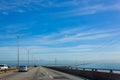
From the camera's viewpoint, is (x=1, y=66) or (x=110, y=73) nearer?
(x=110, y=73)

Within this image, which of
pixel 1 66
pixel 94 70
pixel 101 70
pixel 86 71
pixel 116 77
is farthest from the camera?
pixel 1 66

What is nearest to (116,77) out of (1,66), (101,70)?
(101,70)

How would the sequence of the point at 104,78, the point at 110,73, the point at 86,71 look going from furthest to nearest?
the point at 86,71 < the point at 104,78 < the point at 110,73

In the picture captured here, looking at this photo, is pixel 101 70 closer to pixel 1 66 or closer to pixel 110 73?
pixel 110 73

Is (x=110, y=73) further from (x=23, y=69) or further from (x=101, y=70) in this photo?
(x=23, y=69)

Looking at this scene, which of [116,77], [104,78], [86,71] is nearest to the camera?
[116,77]

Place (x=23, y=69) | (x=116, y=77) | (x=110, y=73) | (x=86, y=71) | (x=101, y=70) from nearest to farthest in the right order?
(x=116, y=77), (x=110, y=73), (x=101, y=70), (x=86, y=71), (x=23, y=69)

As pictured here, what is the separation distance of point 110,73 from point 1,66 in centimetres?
5588

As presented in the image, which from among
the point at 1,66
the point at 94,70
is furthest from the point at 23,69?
the point at 94,70

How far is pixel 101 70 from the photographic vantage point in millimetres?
30109

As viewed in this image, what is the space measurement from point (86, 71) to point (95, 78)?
6.08m

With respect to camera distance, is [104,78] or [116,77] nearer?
[116,77]

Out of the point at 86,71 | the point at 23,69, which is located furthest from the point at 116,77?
the point at 23,69

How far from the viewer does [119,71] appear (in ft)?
80.5
